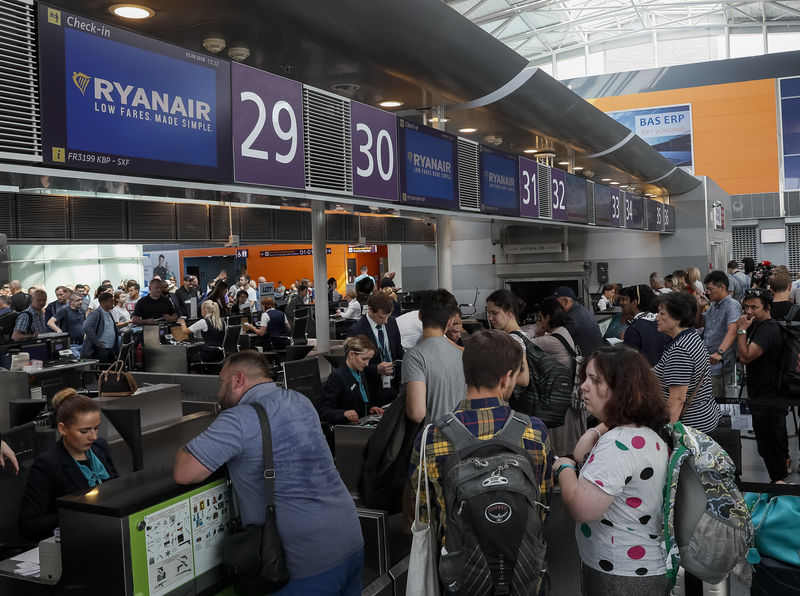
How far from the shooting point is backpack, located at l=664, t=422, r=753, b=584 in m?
2.01

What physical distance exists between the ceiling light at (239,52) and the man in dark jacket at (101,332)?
204 inches

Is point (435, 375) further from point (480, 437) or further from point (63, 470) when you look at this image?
point (63, 470)

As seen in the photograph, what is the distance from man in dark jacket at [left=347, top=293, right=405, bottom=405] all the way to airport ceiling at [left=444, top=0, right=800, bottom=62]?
2689 cm

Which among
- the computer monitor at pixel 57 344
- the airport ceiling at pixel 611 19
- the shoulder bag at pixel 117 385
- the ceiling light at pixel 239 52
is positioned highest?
the airport ceiling at pixel 611 19

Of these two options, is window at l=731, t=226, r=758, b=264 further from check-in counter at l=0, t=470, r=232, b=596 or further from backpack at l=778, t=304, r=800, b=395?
check-in counter at l=0, t=470, r=232, b=596

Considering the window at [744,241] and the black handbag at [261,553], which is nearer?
the black handbag at [261,553]

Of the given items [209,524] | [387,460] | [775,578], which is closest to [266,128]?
[387,460]

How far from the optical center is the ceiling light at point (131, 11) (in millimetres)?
3361

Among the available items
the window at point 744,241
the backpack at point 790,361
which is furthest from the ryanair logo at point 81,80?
the window at point 744,241

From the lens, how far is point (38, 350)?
24.7 ft

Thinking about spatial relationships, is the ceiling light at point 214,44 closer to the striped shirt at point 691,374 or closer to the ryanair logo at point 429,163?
the ryanair logo at point 429,163

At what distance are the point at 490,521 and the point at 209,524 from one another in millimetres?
955

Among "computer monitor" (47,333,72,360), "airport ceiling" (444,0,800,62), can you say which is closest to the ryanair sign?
"computer monitor" (47,333,72,360)

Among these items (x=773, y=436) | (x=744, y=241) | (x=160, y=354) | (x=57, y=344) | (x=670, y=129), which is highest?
(x=670, y=129)
